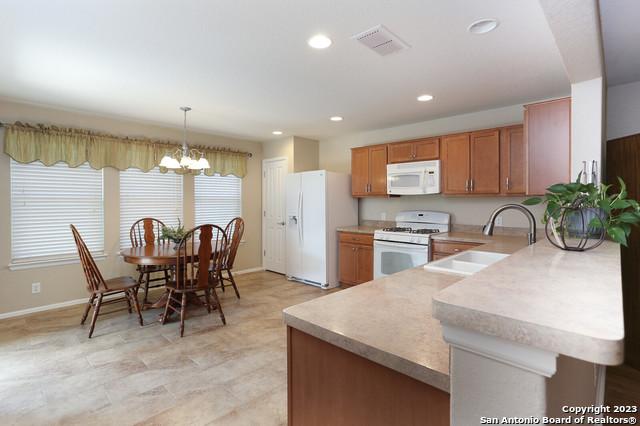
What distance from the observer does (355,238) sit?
4621 mm

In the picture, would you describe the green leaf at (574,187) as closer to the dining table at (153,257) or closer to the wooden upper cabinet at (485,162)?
the wooden upper cabinet at (485,162)

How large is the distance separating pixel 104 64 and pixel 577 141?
3.53 metres

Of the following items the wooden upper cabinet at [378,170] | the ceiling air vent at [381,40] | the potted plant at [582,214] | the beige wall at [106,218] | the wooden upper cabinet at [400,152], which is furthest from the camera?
the wooden upper cabinet at [378,170]

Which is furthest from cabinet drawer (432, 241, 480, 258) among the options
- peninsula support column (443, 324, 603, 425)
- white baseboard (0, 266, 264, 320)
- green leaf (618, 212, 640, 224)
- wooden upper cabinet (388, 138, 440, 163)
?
white baseboard (0, 266, 264, 320)

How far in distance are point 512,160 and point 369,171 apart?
1848 mm

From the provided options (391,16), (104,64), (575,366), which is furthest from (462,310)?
(104,64)

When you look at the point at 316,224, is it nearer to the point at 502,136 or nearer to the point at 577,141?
the point at 502,136

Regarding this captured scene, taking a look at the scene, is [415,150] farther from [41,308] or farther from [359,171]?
[41,308]

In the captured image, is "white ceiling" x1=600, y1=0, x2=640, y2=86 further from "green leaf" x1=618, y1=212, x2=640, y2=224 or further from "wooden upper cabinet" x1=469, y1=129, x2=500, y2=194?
"green leaf" x1=618, y1=212, x2=640, y2=224

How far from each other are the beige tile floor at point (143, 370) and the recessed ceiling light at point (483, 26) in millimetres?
2680

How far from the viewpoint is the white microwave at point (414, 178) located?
4109 millimetres

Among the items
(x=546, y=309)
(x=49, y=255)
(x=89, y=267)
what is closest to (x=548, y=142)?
(x=546, y=309)

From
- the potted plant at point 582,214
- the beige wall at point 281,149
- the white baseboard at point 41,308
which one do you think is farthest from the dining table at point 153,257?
the potted plant at point 582,214

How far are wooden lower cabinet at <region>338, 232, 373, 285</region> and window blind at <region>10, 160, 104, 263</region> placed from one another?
319 centimetres
